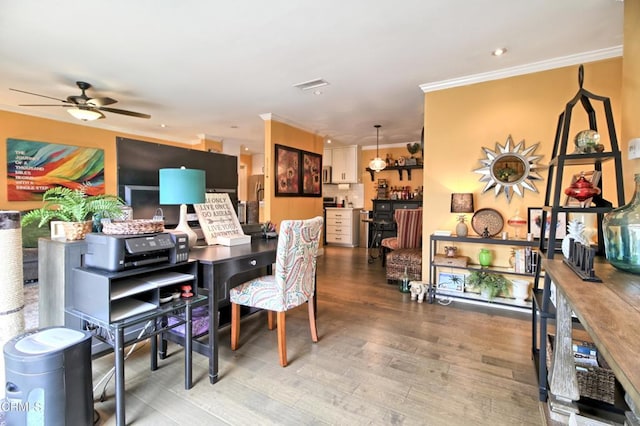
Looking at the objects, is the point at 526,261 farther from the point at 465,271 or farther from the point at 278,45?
the point at 278,45

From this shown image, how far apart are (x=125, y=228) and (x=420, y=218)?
3.77 m

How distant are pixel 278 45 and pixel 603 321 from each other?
2.84 metres

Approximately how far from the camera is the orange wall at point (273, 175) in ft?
16.4

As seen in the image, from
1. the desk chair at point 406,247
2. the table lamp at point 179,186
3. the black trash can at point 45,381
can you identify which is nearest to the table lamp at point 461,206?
the desk chair at point 406,247

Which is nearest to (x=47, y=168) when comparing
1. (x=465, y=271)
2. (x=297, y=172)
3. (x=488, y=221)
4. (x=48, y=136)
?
(x=48, y=136)

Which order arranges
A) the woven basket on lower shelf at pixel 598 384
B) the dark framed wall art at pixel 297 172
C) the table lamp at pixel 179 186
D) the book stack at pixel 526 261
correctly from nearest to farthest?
the woven basket on lower shelf at pixel 598 384, the table lamp at pixel 179 186, the book stack at pixel 526 261, the dark framed wall art at pixel 297 172

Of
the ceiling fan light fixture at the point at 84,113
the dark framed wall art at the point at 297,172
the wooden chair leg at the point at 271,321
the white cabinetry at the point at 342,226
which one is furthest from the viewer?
the white cabinetry at the point at 342,226

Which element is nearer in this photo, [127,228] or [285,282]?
[127,228]

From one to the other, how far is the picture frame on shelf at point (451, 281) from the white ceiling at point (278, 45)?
7.34 feet

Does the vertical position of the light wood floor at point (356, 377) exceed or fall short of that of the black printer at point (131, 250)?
it falls short

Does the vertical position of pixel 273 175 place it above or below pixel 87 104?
below

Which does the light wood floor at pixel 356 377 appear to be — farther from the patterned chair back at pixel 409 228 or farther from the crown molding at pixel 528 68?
the crown molding at pixel 528 68

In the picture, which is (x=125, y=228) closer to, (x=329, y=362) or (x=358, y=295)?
(x=329, y=362)

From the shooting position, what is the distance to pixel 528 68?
10.0ft
